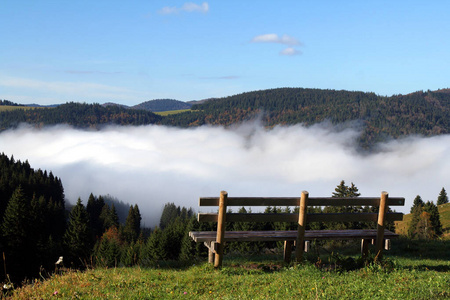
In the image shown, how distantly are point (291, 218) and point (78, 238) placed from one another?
170 ft

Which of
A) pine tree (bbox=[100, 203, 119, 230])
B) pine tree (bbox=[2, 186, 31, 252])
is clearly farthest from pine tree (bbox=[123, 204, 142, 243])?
pine tree (bbox=[2, 186, 31, 252])

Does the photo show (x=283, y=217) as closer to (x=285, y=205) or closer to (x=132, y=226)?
(x=285, y=205)

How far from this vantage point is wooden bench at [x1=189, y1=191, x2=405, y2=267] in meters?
9.26

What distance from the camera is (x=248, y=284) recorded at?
7.83 metres

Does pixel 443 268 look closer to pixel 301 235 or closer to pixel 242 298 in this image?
pixel 301 235

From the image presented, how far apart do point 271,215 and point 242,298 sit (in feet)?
9.50

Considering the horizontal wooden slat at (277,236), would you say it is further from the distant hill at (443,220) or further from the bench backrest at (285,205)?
the distant hill at (443,220)

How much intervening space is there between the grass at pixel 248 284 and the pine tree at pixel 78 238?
4366 centimetres

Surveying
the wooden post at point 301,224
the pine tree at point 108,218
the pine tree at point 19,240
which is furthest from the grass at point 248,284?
the pine tree at point 108,218

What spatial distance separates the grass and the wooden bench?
63cm

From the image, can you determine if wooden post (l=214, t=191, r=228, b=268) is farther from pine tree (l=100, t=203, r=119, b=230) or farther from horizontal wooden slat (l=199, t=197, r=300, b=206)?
pine tree (l=100, t=203, r=119, b=230)

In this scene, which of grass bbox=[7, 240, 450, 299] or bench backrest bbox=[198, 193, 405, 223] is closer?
grass bbox=[7, 240, 450, 299]

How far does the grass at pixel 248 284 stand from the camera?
703 cm

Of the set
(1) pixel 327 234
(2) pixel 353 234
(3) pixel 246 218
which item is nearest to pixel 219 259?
(3) pixel 246 218
